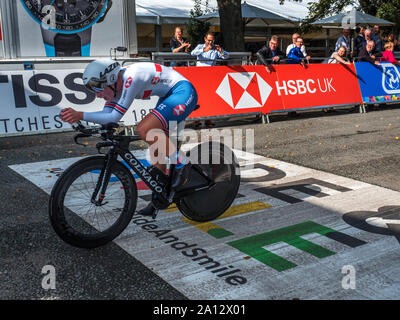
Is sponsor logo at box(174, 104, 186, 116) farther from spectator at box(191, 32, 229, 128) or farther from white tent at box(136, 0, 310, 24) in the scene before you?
white tent at box(136, 0, 310, 24)

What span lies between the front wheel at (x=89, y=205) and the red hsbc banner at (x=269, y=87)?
6.44 m

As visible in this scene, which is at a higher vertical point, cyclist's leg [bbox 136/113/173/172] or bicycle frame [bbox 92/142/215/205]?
cyclist's leg [bbox 136/113/173/172]

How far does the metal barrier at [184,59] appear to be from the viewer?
37.0ft

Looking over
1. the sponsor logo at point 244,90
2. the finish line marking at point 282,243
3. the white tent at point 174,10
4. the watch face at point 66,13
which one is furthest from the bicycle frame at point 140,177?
the white tent at point 174,10

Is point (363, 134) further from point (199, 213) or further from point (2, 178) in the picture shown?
point (2, 178)

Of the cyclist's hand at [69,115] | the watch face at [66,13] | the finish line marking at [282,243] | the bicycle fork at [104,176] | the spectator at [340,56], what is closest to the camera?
the finish line marking at [282,243]

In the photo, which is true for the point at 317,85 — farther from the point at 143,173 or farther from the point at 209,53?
the point at 143,173

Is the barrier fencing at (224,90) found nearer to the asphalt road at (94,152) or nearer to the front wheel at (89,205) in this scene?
the asphalt road at (94,152)

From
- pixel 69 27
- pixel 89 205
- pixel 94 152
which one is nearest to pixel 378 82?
pixel 69 27

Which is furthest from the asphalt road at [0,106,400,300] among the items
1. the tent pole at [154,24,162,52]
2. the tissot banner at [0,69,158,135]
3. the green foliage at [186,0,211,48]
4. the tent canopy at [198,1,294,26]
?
the tent pole at [154,24,162,52]

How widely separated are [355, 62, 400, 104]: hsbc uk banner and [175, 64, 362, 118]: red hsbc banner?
0.30 m

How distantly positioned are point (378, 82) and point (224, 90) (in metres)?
5.52

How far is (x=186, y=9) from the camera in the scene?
21.8m

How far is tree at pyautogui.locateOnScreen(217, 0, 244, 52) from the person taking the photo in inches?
614
